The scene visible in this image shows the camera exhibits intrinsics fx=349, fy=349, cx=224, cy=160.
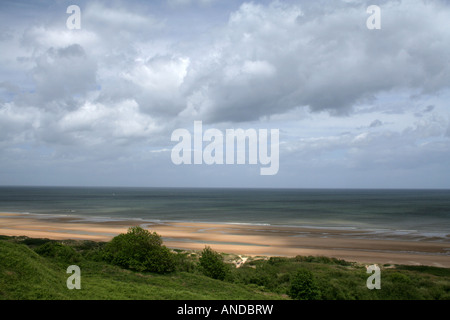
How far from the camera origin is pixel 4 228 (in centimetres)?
5641

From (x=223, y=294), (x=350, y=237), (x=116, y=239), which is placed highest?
(x=116, y=239)

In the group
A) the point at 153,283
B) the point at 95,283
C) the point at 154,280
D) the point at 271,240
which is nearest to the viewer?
the point at 95,283

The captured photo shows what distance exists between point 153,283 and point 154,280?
0.42 metres

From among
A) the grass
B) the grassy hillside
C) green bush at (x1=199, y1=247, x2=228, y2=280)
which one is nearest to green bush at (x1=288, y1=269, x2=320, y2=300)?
the grass

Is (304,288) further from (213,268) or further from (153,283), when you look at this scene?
(153,283)

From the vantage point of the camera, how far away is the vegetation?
13.9 m

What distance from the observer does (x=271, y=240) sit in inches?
1843

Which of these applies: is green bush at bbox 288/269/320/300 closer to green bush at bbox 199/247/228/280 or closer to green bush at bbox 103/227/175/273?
green bush at bbox 199/247/228/280

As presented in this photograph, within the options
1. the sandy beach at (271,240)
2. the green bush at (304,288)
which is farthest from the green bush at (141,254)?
the sandy beach at (271,240)

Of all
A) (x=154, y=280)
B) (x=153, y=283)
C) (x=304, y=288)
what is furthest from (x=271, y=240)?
(x=153, y=283)

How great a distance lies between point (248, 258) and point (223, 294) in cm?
1795

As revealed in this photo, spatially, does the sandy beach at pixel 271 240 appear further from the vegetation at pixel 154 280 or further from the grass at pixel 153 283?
the vegetation at pixel 154 280
